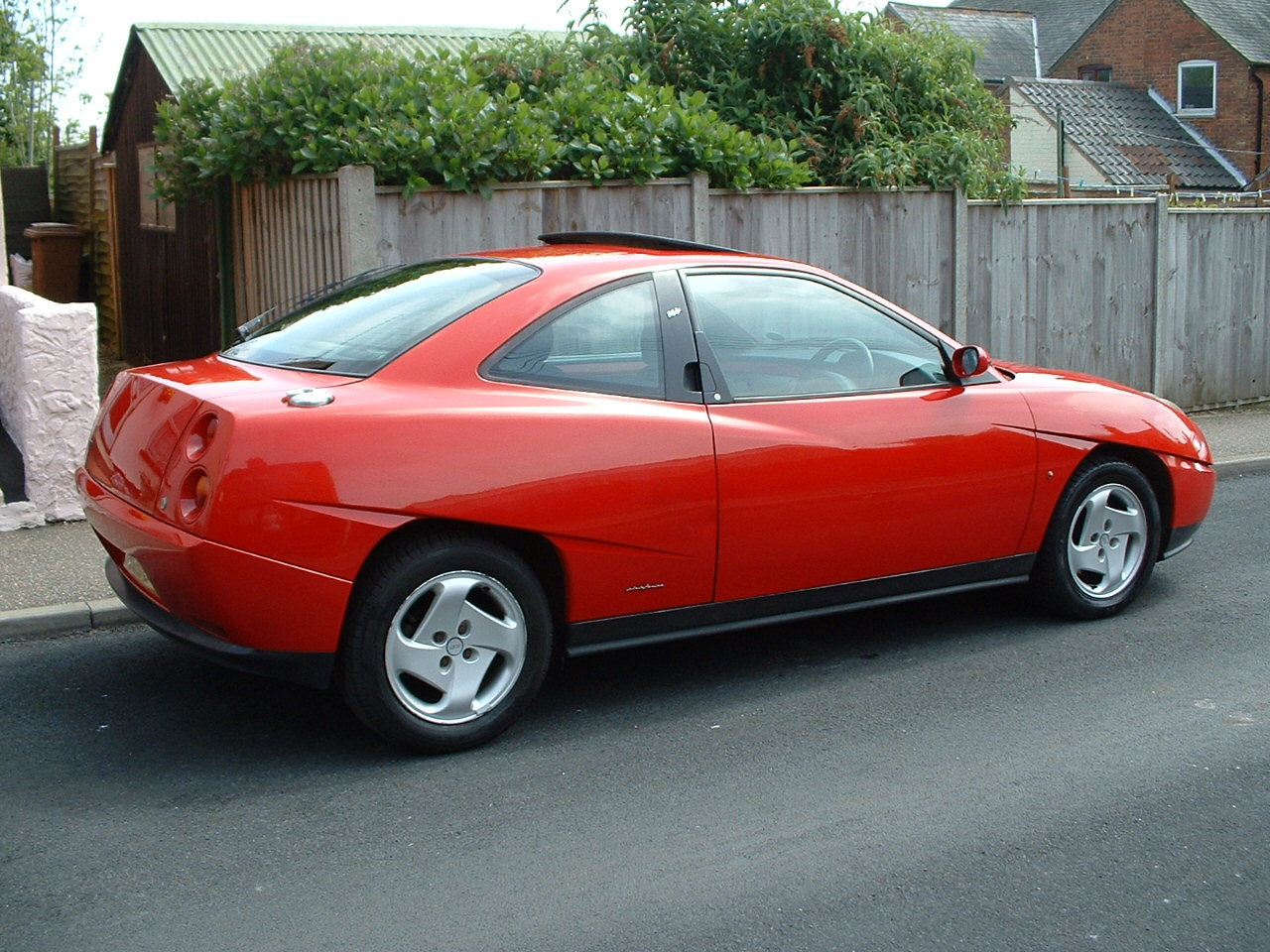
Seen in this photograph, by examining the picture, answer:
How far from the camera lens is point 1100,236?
38.6ft

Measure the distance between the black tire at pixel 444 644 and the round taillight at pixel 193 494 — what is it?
534mm

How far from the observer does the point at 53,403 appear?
24.8ft

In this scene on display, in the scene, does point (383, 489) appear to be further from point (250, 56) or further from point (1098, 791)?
point (250, 56)

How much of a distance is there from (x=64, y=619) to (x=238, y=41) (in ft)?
33.5

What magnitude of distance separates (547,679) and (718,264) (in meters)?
1.69

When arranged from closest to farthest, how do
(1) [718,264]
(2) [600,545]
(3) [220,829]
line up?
(3) [220,829], (2) [600,545], (1) [718,264]

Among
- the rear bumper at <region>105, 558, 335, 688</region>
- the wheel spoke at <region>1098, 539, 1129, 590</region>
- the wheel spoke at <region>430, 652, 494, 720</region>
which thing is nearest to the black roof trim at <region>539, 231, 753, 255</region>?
the wheel spoke at <region>430, 652, 494, 720</region>

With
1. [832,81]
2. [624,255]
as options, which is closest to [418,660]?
[624,255]

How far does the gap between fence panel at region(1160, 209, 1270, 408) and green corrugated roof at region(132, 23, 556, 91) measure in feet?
20.9

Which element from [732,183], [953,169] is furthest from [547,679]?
[953,169]

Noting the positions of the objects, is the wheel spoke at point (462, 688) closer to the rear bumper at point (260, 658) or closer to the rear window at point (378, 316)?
the rear bumper at point (260, 658)

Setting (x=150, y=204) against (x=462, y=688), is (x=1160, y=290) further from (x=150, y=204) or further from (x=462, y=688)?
(x=150, y=204)

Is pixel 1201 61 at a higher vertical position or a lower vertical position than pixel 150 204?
higher

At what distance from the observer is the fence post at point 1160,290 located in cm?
1202
